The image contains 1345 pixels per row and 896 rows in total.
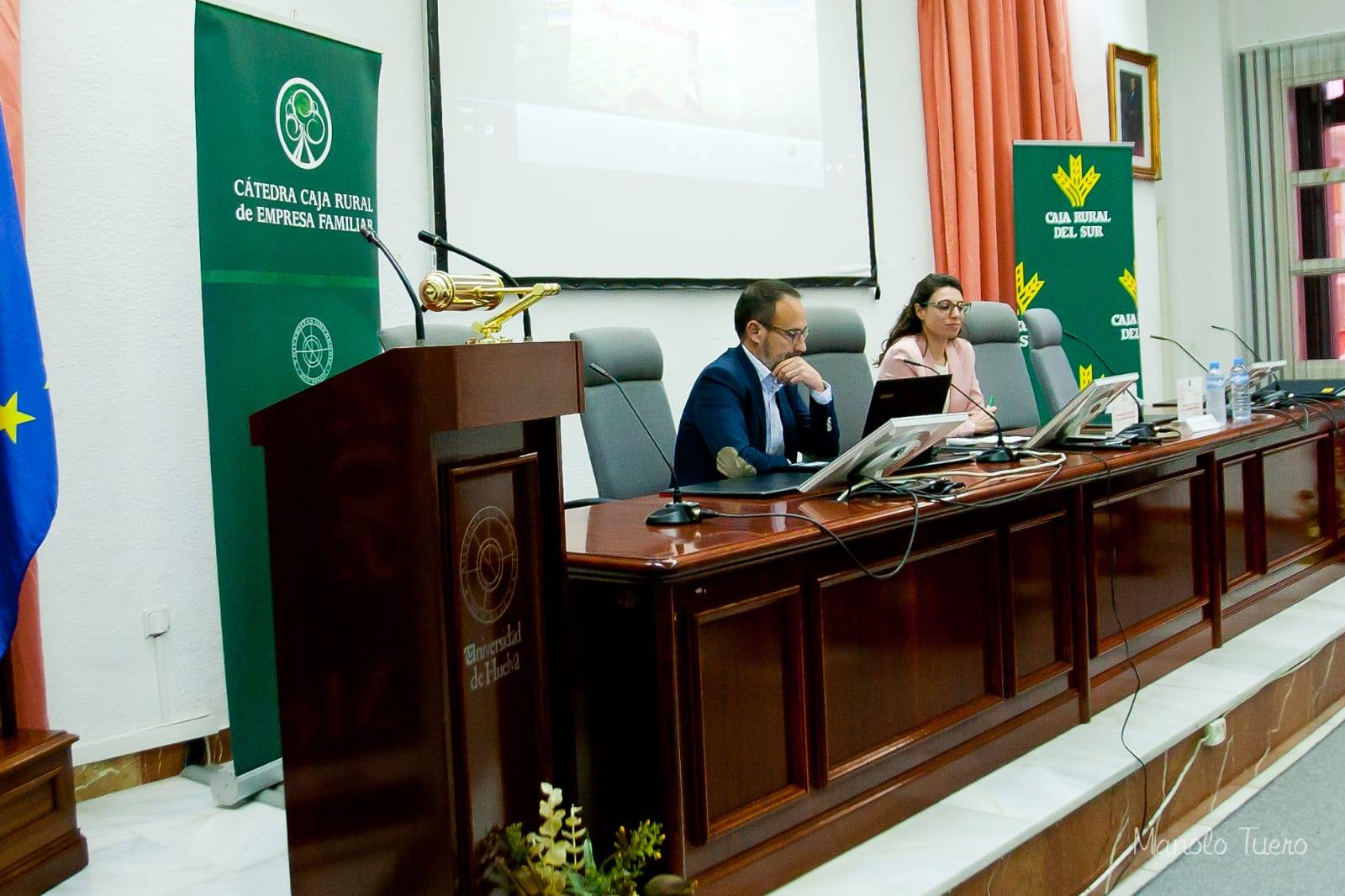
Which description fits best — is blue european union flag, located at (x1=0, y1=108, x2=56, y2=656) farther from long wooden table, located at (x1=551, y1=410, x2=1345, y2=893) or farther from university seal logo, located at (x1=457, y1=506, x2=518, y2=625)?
university seal logo, located at (x1=457, y1=506, x2=518, y2=625)

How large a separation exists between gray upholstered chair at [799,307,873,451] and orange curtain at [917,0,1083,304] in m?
1.48

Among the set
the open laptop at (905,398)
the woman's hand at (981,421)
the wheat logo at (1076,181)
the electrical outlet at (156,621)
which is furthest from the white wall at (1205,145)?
the electrical outlet at (156,621)

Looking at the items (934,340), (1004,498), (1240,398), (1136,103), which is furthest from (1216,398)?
(1136,103)

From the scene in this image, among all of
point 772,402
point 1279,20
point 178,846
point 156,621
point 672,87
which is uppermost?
point 1279,20

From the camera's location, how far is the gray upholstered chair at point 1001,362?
406cm

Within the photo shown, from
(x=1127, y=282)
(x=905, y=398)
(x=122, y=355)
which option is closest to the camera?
(x=905, y=398)

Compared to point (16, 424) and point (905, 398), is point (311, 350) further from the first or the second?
point (905, 398)

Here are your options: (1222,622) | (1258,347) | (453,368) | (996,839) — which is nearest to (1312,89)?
(1258,347)

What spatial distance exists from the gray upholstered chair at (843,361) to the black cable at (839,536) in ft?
5.07

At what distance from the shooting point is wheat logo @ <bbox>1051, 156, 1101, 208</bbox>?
16.7ft

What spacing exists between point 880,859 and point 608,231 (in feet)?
7.88

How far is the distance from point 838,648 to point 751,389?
1.07 m

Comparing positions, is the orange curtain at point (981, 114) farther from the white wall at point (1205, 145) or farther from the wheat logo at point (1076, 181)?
the white wall at point (1205, 145)

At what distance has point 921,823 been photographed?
76.8 inches
